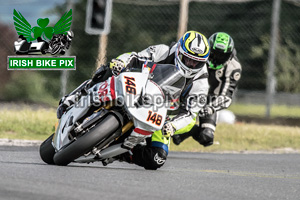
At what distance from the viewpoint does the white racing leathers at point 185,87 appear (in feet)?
25.2

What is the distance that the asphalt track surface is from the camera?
16.9 ft

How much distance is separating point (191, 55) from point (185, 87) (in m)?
0.56

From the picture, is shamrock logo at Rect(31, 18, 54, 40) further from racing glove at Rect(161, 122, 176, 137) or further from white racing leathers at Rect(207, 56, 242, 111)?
racing glove at Rect(161, 122, 176, 137)

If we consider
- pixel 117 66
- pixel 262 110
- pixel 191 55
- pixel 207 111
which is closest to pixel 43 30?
pixel 207 111

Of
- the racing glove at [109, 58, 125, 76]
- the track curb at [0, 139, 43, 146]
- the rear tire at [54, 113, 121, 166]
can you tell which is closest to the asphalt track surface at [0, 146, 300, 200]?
the rear tire at [54, 113, 121, 166]

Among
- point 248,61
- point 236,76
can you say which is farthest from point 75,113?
point 248,61

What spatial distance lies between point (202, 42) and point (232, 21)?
2126 cm

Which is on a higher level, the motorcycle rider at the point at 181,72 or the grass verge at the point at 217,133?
the motorcycle rider at the point at 181,72

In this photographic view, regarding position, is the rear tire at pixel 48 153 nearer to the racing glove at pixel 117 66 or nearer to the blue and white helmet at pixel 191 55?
the racing glove at pixel 117 66

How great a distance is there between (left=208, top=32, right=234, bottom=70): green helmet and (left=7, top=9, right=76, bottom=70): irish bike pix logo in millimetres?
3625

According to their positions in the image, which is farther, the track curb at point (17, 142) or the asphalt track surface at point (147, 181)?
the track curb at point (17, 142)

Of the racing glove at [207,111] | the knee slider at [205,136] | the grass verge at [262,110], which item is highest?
the racing glove at [207,111]

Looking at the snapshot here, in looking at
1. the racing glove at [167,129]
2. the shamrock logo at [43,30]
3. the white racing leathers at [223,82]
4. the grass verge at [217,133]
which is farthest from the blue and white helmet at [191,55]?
the shamrock logo at [43,30]

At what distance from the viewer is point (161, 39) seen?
82.7 ft
